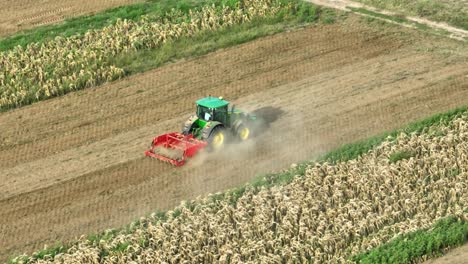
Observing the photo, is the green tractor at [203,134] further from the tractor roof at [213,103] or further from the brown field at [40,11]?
the brown field at [40,11]

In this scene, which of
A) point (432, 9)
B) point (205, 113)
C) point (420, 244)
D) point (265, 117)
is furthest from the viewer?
point (432, 9)

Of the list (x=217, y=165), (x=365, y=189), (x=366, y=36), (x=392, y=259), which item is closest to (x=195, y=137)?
(x=217, y=165)

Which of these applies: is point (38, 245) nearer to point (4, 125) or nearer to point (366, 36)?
point (4, 125)

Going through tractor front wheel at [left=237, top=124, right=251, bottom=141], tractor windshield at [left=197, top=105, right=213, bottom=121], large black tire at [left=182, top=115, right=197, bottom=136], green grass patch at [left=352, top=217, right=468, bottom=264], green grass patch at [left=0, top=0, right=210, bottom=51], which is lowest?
green grass patch at [left=352, top=217, right=468, bottom=264]

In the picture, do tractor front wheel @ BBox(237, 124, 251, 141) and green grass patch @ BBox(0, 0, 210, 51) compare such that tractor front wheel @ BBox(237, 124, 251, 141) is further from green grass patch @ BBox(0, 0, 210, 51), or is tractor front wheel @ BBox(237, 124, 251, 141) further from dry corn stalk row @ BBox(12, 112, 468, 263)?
green grass patch @ BBox(0, 0, 210, 51)

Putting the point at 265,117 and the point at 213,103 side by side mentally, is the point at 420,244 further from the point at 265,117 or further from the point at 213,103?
the point at 265,117

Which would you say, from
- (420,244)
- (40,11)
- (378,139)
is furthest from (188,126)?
(40,11)

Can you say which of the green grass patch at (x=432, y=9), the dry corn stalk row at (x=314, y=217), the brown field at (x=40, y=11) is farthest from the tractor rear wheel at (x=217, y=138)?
the brown field at (x=40, y=11)

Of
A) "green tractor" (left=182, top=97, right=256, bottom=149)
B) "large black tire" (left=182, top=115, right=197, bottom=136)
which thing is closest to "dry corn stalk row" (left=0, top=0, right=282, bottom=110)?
"large black tire" (left=182, top=115, right=197, bottom=136)
